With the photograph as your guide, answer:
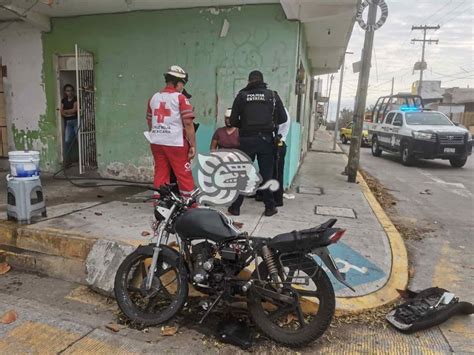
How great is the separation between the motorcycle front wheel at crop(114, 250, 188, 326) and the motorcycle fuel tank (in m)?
0.32

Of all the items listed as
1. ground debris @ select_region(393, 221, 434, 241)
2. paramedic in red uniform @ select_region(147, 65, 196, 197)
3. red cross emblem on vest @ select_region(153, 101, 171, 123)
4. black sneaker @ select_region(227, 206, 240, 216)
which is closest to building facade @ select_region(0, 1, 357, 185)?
black sneaker @ select_region(227, 206, 240, 216)

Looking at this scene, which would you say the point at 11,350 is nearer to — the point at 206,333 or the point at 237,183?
the point at 206,333

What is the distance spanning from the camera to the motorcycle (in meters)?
2.87

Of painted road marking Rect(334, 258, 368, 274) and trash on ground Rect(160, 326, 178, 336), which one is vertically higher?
painted road marking Rect(334, 258, 368, 274)

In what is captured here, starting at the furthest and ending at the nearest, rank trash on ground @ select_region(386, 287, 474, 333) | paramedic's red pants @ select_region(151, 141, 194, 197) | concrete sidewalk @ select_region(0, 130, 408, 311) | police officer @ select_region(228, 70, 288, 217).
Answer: police officer @ select_region(228, 70, 288, 217) < paramedic's red pants @ select_region(151, 141, 194, 197) < concrete sidewalk @ select_region(0, 130, 408, 311) < trash on ground @ select_region(386, 287, 474, 333)

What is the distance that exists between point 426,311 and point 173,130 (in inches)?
125

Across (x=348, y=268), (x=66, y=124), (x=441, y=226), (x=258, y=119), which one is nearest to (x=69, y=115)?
(x=66, y=124)

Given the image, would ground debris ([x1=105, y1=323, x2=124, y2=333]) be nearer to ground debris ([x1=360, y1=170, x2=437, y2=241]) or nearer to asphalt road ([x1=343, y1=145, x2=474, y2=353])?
asphalt road ([x1=343, y1=145, x2=474, y2=353])

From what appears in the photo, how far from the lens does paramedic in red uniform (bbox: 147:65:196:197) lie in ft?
15.1

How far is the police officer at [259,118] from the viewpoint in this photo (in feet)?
16.7

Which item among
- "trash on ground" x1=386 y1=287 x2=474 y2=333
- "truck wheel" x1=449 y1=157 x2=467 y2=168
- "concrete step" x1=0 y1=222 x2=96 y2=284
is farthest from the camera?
"truck wheel" x1=449 y1=157 x2=467 y2=168

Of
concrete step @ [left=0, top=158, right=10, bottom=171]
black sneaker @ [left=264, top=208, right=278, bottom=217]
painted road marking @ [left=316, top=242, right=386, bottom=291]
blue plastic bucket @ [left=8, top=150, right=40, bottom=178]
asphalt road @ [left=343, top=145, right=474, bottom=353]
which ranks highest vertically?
blue plastic bucket @ [left=8, top=150, right=40, bottom=178]

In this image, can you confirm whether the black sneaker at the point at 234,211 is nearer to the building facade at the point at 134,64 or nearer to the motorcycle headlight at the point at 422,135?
the building facade at the point at 134,64

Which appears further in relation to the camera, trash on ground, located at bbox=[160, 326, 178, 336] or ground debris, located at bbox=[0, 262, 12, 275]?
ground debris, located at bbox=[0, 262, 12, 275]
